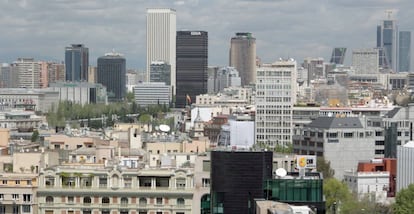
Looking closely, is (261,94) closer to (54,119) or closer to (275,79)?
(275,79)

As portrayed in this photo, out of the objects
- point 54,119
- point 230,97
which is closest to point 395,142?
point 54,119

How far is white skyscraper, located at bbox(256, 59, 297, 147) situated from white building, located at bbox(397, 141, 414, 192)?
134ft

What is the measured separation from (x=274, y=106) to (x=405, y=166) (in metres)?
46.6

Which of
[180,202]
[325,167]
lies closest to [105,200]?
[180,202]

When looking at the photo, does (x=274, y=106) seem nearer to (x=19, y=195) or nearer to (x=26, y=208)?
(x=19, y=195)

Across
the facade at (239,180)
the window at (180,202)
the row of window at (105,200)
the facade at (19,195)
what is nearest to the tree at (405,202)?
the window at (180,202)

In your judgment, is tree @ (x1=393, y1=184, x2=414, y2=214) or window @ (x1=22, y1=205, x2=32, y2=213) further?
tree @ (x1=393, y1=184, x2=414, y2=214)

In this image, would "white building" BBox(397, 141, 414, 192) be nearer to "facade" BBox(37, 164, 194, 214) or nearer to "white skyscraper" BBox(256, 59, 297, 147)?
"facade" BBox(37, 164, 194, 214)

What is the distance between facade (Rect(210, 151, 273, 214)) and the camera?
37750 mm

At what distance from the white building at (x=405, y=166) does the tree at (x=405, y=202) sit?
1052cm

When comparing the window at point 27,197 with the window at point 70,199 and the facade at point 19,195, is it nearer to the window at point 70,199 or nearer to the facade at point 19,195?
the facade at point 19,195

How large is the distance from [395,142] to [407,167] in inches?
738

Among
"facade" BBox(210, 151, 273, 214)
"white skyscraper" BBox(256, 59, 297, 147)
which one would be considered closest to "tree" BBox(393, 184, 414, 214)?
"facade" BBox(210, 151, 273, 214)

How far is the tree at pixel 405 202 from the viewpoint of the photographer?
60.0 metres
